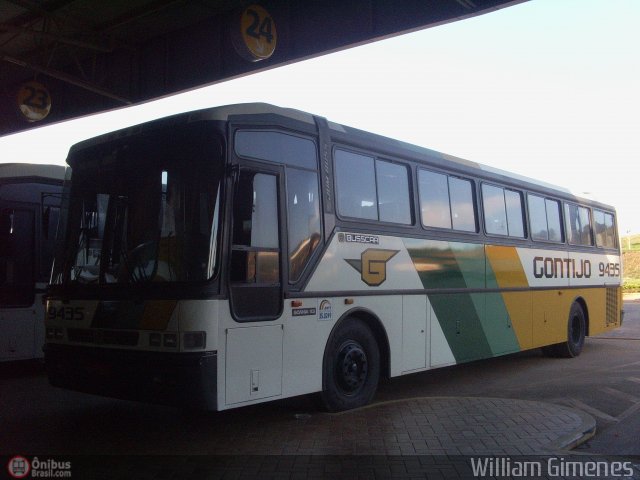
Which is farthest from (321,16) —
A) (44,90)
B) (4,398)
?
(4,398)

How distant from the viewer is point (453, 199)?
10.0 m

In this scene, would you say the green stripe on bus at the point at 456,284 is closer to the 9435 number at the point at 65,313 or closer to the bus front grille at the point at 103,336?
the bus front grille at the point at 103,336

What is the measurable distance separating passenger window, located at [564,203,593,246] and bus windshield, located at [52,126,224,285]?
382 inches

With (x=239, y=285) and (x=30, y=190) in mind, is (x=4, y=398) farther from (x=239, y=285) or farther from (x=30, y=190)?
(x=239, y=285)

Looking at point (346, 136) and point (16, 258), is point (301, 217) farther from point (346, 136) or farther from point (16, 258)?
point (16, 258)

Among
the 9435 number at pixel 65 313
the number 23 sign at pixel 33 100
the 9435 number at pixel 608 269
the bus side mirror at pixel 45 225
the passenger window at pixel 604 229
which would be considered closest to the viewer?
the 9435 number at pixel 65 313

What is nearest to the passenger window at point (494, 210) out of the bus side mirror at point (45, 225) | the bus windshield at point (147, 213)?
the bus windshield at point (147, 213)

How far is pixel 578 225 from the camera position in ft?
46.6

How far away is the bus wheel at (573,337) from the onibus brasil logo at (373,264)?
6590mm

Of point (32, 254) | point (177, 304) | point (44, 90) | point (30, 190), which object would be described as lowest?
point (177, 304)

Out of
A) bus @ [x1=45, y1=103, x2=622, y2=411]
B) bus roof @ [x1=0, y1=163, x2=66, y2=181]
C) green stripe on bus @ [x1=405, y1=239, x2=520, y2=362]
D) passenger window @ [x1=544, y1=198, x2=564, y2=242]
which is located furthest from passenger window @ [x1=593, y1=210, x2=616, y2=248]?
bus roof @ [x1=0, y1=163, x2=66, y2=181]

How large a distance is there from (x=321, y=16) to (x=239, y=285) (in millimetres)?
6925

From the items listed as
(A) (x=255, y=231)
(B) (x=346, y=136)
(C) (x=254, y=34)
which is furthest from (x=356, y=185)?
(C) (x=254, y=34)

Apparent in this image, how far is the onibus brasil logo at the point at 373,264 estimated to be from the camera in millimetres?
8016
